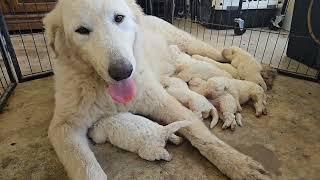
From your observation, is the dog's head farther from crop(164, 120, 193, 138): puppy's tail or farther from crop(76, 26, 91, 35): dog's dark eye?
crop(164, 120, 193, 138): puppy's tail

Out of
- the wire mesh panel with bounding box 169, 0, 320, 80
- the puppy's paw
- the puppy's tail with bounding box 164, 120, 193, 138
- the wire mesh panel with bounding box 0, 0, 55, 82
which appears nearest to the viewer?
the puppy's tail with bounding box 164, 120, 193, 138

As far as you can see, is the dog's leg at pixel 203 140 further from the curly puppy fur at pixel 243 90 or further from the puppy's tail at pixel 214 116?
the curly puppy fur at pixel 243 90

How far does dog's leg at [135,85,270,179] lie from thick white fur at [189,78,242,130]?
220 mm

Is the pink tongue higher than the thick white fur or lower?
higher

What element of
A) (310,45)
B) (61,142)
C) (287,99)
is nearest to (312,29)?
(310,45)

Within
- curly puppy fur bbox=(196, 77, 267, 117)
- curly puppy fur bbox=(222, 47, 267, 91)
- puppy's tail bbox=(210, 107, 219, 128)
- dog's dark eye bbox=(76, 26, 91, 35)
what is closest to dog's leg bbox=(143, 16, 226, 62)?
curly puppy fur bbox=(222, 47, 267, 91)

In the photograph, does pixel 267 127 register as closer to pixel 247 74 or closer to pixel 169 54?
pixel 247 74

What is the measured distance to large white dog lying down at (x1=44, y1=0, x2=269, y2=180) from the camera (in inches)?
48.9

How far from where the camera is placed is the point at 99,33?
1246 millimetres

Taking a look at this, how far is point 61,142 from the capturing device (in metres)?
1.44

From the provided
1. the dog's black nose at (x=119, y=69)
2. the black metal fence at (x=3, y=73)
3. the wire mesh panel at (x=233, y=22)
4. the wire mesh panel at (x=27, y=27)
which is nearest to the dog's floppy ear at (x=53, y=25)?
the dog's black nose at (x=119, y=69)

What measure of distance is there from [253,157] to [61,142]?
105 cm

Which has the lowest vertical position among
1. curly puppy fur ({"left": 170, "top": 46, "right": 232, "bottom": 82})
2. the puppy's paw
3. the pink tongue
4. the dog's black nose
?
the puppy's paw

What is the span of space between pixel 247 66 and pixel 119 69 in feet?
4.22
